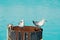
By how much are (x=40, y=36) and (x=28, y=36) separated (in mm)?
378

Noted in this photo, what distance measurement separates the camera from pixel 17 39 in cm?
999

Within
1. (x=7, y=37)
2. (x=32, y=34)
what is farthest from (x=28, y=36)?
(x=7, y=37)

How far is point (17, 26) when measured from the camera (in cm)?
1059

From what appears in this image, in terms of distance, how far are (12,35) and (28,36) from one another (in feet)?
1.48

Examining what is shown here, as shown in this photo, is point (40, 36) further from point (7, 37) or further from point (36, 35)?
point (7, 37)

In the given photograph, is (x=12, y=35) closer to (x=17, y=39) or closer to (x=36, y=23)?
(x=17, y=39)

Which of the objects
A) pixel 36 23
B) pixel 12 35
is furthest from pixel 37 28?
pixel 12 35

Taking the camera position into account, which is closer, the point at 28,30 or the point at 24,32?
the point at 24,32

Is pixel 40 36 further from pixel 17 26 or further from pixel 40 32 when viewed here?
pixel 17 26

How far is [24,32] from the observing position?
32.6 feet

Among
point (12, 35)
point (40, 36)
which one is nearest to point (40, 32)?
point (40, 36)

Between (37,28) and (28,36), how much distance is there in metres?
0.61

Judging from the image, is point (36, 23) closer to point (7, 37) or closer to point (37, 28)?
point (37, 28)

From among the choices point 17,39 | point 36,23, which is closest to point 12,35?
point 17,39
